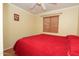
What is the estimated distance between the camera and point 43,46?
944 millimetres

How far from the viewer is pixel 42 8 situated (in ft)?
→ 3.41

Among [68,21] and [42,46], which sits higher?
[68,21]

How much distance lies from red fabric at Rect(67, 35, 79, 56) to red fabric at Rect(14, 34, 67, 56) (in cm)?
6

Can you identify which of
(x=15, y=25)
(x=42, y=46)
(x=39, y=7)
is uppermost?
(x=39, y=7)

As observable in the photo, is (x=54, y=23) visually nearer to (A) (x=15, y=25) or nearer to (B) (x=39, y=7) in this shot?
(B) (x=39, y=7)

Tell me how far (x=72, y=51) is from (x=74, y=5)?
552 mm

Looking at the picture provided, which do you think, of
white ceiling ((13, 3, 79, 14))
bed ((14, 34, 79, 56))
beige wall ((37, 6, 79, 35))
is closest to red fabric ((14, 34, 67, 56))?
bed ((14, 34, 79, 56))

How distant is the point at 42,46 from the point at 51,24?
0.33 meters

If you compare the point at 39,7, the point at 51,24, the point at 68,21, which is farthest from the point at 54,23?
the point at 39,7

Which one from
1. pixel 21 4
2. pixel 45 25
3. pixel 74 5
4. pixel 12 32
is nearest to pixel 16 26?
pixel 12 32

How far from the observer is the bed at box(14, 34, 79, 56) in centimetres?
87

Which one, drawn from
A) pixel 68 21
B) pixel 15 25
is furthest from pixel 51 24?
pixel 15 25

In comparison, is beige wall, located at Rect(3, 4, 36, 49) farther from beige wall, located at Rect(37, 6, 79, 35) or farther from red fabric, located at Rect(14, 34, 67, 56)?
beige wall, located at Rect(37, 6, 79, 35)

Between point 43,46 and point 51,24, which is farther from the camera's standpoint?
point 51,24
